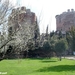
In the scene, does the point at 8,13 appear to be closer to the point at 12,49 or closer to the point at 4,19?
the point at 4,19

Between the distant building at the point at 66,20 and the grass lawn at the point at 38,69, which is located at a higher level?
the distant building at the point at 66,20

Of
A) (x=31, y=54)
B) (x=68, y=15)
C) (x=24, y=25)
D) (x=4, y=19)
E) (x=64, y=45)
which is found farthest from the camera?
(x=68, y=15)

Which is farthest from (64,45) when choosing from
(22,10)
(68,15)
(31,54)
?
(68,15)

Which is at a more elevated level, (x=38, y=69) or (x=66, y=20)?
(x=66, y=20)

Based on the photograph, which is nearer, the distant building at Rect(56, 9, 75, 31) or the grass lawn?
the grass lawn

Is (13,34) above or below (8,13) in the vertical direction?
below

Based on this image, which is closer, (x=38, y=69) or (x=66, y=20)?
(x=38, y=69)

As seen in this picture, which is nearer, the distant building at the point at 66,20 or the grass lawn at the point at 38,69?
the grass lawn at the point at 38,69

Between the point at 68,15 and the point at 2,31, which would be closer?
the point at 2,31

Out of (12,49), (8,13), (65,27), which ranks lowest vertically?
(12,49)

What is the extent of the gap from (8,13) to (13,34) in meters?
0.89

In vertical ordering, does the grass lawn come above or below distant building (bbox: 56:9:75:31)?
below

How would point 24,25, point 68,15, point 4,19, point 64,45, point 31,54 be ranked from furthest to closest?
point 68,15 → point 31,54 → point 64,45 → point 24,25 → point 4,19

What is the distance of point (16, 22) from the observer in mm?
9719
